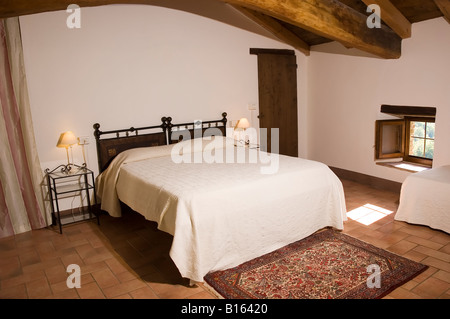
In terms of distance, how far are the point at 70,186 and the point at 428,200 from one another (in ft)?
12.3

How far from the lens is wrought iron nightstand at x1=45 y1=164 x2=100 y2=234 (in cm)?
386

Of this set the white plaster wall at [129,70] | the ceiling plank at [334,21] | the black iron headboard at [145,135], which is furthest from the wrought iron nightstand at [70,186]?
the ceiling plank at [334,21]

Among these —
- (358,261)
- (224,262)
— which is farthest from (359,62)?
(224,262)

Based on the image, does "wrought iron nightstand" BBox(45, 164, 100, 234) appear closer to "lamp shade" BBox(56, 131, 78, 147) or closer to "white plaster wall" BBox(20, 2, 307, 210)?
"white plaster wall" BBox(20, 2, 307, 210)

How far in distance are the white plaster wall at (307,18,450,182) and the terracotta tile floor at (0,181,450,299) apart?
1174 millimetres

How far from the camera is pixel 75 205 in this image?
4.20 metres

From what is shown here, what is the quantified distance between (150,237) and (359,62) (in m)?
3.68

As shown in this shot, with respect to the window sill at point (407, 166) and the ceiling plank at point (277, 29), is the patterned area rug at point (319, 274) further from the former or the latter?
the ceiling plank at point (277, 29)

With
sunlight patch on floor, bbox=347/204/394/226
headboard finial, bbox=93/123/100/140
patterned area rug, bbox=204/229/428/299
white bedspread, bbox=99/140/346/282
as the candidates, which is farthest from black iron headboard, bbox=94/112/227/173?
patterned area rug, bbox=204/229/428/299

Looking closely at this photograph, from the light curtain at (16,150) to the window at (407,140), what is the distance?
168 inches

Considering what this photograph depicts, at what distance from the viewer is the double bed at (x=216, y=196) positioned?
8.80ft

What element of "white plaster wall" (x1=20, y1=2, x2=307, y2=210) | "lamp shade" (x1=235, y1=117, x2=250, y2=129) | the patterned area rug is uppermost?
"white plaster wall" (x1=20, y1=2, x2=307, y2=210)

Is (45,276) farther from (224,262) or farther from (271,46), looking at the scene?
(271,46)

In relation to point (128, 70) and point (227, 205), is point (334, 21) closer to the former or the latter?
point (227, 205)
